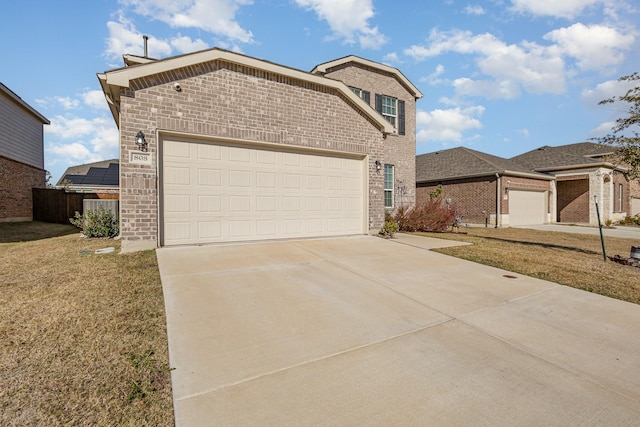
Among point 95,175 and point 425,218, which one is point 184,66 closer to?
point 425,218

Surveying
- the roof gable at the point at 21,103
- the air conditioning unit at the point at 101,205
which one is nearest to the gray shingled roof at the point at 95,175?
the roof gable at the point at 21,103

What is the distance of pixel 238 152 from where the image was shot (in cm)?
778

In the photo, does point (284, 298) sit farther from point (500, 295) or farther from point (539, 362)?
point (500, 295)

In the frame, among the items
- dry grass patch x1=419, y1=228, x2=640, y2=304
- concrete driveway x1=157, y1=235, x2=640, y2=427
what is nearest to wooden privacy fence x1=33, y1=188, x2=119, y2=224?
concrete driveway x1=157, y1=235, x2=640, y2=427

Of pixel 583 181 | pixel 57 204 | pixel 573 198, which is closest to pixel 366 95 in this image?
pixel 57 204

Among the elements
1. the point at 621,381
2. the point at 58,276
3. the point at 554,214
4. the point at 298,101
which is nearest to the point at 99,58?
the point at 298,101

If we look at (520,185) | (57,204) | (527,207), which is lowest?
(527,207)

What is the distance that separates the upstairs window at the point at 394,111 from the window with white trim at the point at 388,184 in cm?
213

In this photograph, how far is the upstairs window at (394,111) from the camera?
49.1ft

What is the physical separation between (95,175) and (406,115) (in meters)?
28.8

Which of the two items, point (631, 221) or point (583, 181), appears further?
point (631, 221)

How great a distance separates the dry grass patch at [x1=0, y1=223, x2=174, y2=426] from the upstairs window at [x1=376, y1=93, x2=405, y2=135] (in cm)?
1319

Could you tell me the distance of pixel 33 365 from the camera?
7.86 ft

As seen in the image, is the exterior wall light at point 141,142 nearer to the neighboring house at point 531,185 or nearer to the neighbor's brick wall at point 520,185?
the neighboring house at point 531,185
